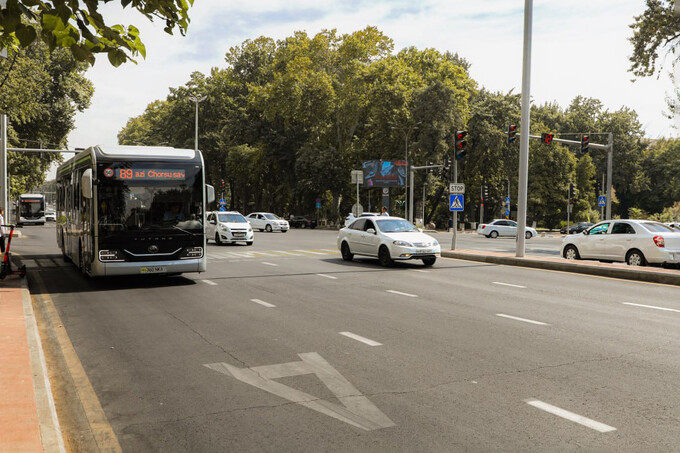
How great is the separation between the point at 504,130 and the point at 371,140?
13.7 metres

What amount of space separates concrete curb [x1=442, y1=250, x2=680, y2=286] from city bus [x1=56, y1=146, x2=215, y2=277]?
1057 cm

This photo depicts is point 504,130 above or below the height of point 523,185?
above

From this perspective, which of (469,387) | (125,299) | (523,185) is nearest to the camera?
(469,387)

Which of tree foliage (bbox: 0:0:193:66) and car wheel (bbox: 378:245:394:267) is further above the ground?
tree foliage (bbox: 0:0:193:66)

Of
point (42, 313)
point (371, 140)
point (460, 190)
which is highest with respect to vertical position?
point (371, 140)

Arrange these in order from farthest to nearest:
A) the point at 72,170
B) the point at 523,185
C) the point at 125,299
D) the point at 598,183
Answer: the point at 598,183 → the point at 523,185 → the point at 72,170 → the point at 125,299

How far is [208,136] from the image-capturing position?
221 feet

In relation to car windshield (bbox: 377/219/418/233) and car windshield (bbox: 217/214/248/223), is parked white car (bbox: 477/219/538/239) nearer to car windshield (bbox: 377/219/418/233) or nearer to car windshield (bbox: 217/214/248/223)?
car windshield (bbox: 217/214/248/223)

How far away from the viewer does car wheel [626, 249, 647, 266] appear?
18.2 meters

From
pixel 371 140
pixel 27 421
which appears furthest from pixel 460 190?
pixel 371 140

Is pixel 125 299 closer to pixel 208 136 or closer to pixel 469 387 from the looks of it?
pixel 469 387

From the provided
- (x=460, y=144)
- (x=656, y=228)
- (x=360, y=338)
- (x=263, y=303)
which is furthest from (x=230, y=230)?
(x=360, y=338)

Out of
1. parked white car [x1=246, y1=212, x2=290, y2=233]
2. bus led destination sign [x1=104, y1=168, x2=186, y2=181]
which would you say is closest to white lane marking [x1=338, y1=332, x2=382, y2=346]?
bus led destination sign [x1=104, y1=168, x2=186, y2=181]

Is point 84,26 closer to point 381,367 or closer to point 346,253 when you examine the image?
point 381,367
